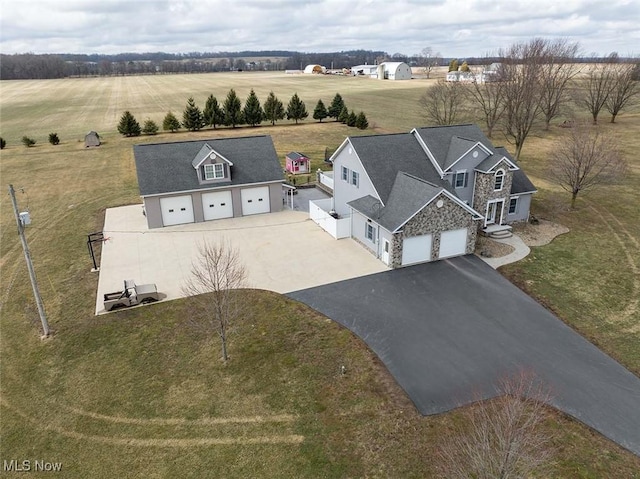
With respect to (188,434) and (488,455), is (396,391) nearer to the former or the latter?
(488,455)

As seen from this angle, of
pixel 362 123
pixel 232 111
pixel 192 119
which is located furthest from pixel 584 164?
pixel 192 119

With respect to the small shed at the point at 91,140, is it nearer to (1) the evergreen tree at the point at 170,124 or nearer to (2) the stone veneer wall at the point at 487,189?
(1) the evergreen tree at the point at 170,124

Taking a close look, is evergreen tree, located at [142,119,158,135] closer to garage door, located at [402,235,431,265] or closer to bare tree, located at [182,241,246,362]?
bare tree, located at [182,241,246,362]

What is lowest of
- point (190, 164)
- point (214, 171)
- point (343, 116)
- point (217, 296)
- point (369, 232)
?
point (369, 232)

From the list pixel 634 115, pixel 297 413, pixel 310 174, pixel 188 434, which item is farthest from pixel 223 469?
pixel 634 115

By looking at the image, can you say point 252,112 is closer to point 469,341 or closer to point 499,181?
point 499,181

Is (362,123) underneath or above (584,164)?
above

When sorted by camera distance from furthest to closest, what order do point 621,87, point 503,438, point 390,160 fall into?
1. point 621,87
2. point 390,160
3. point 503,438
